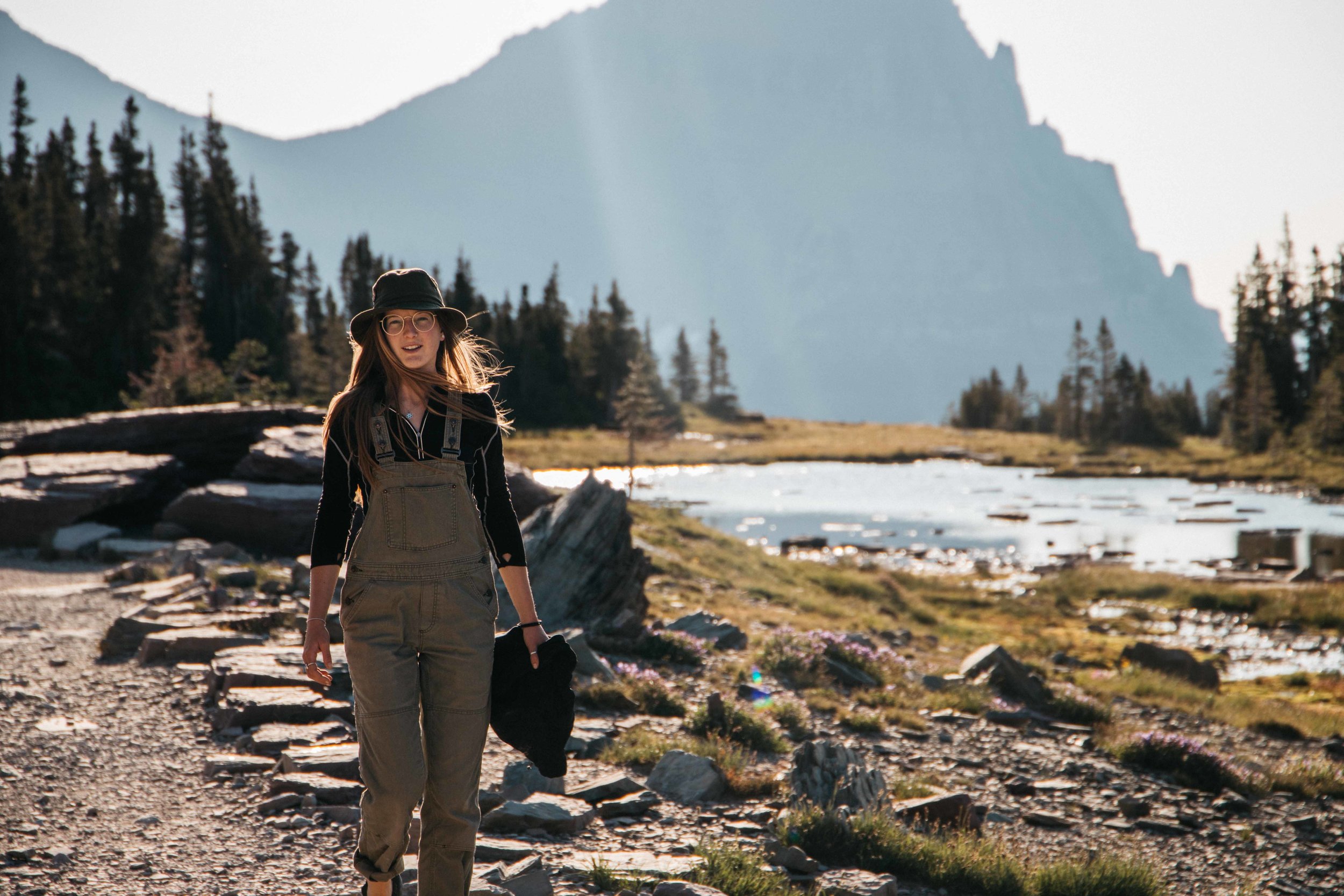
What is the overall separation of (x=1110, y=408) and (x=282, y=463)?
106 metres

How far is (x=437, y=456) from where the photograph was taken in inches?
147

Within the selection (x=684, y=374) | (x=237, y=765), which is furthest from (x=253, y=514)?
(x=684, y=374)

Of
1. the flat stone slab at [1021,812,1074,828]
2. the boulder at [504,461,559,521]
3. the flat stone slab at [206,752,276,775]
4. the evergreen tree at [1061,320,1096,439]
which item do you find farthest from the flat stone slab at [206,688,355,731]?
the evergreen tree at [1061,320,1096,439]

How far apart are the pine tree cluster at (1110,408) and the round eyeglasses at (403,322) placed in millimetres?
106172

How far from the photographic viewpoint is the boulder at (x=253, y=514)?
17266mm

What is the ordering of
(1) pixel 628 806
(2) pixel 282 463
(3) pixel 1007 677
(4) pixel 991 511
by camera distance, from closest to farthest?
(1) pixel 628 806, (3) pixel 1007 677, (2) pixel 282 463, (4) pixel 991 511

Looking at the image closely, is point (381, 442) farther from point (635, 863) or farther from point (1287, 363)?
point (1287, 363)

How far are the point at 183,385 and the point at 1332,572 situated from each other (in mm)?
44601

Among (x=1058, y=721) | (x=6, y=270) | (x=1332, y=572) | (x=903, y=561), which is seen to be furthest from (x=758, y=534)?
(x=6, y=270)

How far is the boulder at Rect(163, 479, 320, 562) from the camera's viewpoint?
56.6ft

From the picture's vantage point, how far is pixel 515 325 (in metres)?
96.5

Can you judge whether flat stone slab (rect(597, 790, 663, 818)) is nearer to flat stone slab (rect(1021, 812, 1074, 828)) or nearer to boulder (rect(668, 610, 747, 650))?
flat stone slab (rect(1021, 812, 1074, 828))

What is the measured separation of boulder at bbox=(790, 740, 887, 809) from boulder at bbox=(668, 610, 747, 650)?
6.45m

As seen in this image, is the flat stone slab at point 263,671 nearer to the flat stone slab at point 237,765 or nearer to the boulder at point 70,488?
the flat stone slab at point 237,765
